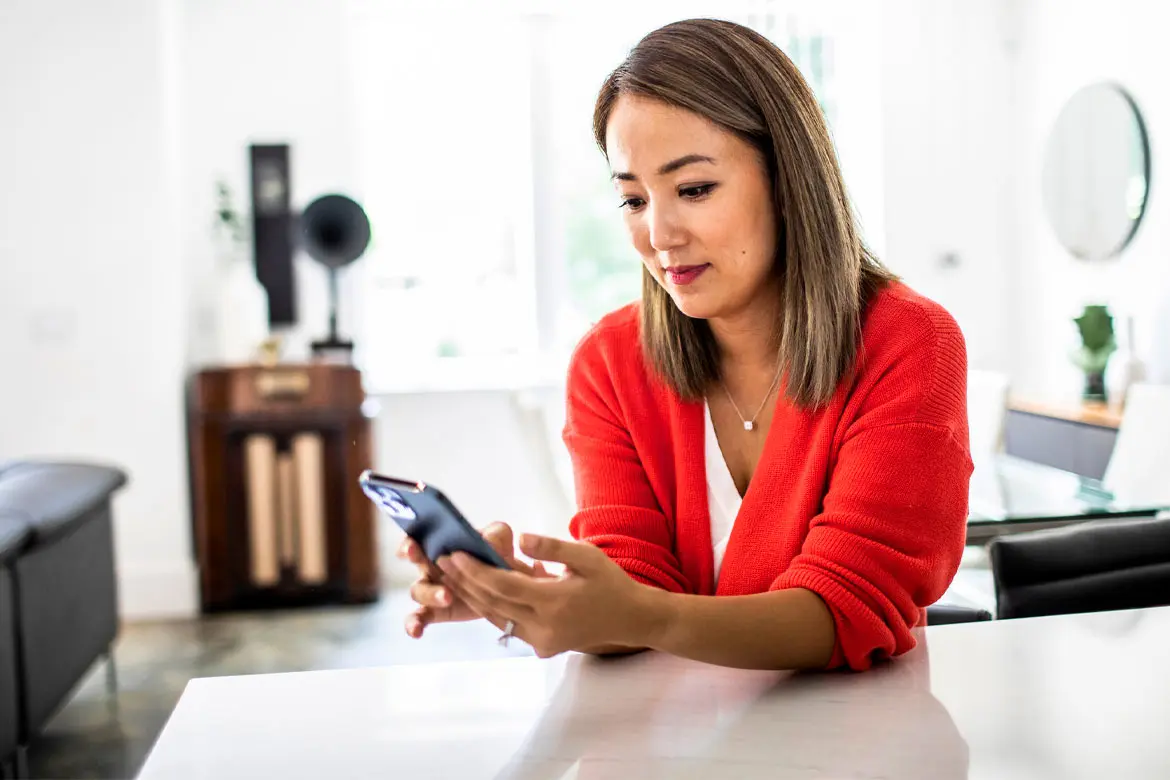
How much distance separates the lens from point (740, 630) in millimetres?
996

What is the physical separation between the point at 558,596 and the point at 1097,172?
3954 millimetres

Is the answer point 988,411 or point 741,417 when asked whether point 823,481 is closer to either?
point 741,417

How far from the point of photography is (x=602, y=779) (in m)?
0.77

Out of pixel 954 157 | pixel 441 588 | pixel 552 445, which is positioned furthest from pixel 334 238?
pixel 441 588

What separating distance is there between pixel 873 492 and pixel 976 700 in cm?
23

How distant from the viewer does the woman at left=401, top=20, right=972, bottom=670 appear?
100 centimetres

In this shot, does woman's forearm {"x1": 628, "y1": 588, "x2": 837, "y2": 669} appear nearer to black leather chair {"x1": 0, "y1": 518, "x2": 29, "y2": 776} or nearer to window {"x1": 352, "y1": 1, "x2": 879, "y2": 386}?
black leather chair {"x1": 0, "y1": 518, "x2": 29, "y2": 776}

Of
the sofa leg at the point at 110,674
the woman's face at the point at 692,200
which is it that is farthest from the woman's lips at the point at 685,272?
the sofa leg at the point at 110,674

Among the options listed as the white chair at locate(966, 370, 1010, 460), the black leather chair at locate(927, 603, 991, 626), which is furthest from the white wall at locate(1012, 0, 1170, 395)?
the black leather chair at locate(927, 603, 991, 626)

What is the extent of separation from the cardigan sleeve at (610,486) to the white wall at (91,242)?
3233 millimetres

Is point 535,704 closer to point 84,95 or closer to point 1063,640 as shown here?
point 1063,640

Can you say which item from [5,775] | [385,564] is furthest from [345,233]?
[5,775]

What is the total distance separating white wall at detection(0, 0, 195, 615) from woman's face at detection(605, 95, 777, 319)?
3.38 meters

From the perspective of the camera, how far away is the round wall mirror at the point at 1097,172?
3984 millimetres
